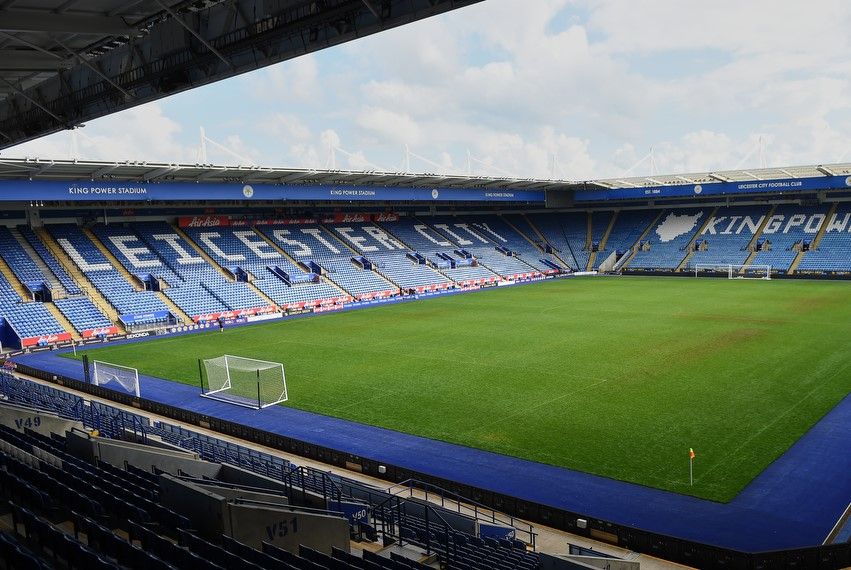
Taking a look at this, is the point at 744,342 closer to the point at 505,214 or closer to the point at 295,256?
the point at 295,256

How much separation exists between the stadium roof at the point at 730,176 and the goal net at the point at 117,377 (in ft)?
154

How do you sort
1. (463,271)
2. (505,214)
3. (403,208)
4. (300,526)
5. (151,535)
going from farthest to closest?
(505,214)
(403,208)
(463,271)
(300,526)
(151,535)

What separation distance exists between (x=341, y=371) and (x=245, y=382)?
13.0ft

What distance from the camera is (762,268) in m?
53.7

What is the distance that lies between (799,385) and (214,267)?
3682 centimetres

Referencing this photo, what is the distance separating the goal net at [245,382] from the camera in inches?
854

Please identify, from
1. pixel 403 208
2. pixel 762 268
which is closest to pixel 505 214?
pixel 403 208

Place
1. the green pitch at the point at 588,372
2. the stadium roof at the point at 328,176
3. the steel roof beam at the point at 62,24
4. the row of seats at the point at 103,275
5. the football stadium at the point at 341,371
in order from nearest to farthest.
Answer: the football stadium at the point at 341,371 → the steel roof beam at the point at 62,24 → the green pitch at the point at 588,372 → the stadium roof at the point at 328,176 → the row of seats at the point at 103,275

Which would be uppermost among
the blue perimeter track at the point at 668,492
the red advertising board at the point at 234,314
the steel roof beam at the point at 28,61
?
the steel roof beam at the point at 28,61

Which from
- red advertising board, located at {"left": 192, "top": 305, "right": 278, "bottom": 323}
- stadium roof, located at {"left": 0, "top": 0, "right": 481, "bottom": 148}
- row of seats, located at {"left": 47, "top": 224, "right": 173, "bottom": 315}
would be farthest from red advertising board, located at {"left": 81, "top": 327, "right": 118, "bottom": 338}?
stadium roof, located at {"left": 0, "top": 0, "right": 481, "bottom": 148}

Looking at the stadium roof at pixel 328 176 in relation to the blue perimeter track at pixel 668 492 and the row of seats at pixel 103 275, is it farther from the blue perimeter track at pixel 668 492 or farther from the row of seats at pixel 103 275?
the blue perimeter track at pixel 668 492

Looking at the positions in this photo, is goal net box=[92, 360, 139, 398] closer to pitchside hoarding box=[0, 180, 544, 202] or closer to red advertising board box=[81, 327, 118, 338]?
red advertising board box=[81, 327, 118, 338]

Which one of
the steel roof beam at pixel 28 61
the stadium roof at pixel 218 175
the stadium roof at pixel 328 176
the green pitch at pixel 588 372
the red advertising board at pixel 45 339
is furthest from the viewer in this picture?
the stadium roof at pixel 328 176

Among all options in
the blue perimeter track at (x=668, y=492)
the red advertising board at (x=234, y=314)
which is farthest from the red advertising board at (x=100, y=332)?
the blue perimeter track at (x=668, y=492)
